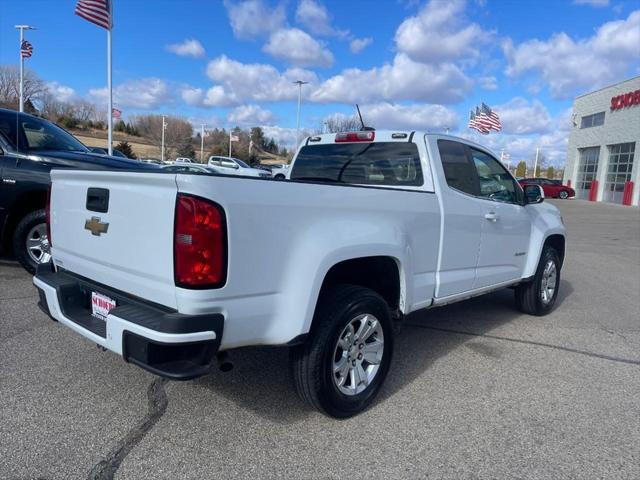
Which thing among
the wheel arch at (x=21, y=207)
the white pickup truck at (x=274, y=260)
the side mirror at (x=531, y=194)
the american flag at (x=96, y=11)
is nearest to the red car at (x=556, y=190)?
the american flag at (x=96, y=11)

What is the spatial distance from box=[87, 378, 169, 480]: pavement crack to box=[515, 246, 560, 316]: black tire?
13.4 feet

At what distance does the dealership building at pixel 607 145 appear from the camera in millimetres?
32344

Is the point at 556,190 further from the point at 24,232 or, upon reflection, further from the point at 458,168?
the point at 24,232

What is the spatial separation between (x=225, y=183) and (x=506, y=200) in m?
3.47

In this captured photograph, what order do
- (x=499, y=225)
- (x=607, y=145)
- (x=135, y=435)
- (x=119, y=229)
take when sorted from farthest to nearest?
(x=607, y=145) → (x=499, y=225) → (x=135, y=435) → (x=119, y=229)

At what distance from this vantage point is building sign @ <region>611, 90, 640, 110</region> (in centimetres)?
3186

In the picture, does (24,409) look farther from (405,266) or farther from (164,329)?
(405,266)

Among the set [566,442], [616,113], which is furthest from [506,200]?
[616,113]

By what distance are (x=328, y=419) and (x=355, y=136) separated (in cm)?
252

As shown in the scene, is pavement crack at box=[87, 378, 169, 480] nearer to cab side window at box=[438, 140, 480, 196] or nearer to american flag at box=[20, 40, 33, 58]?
cab side window at box=[438, 140, 480, 196]

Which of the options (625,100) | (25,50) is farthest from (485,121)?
(25,50)

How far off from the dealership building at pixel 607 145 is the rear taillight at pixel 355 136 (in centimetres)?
3395

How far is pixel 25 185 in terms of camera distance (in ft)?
19.6

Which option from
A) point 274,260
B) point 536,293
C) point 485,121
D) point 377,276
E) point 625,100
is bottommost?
point 536,293
